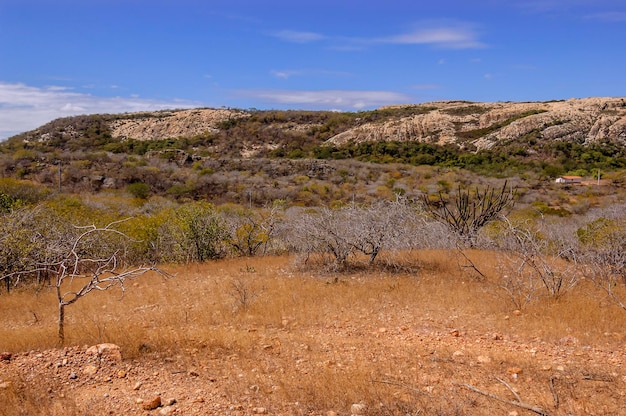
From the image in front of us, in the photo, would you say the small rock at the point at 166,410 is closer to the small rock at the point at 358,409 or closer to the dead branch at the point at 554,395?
the small rock at the point at 358,409

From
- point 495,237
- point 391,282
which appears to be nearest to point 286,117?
point 495,237

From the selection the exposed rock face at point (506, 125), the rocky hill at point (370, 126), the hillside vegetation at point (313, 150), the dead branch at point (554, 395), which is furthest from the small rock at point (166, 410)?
the exposed rock face at point (506, 125)

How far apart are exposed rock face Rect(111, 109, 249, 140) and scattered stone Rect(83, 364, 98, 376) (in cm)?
5823

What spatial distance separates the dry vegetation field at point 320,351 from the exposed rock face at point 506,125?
4435 centimetres

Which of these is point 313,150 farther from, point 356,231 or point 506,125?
→ point 356,231

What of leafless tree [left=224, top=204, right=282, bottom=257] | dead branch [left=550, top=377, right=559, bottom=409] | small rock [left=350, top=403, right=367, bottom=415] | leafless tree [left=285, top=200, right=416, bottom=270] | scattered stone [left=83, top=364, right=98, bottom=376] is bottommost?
leafless tree [left=224, top=204, right=282, bottom=257]

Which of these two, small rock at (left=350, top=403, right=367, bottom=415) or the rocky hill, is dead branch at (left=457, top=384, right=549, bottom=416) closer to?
small rock at (left=350, top=403, right=367, bottom=415)

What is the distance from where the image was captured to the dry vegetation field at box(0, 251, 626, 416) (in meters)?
4.90

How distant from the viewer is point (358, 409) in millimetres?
4707

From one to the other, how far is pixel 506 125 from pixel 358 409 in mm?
55136

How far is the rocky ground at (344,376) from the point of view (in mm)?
4797

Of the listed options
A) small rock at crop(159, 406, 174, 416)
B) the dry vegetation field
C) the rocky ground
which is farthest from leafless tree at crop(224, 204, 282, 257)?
small rock at crop(159, 406, 174, 416)

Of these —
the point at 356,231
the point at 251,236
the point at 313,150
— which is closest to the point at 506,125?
the point at 313,150

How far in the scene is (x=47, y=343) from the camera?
654 centimetres
